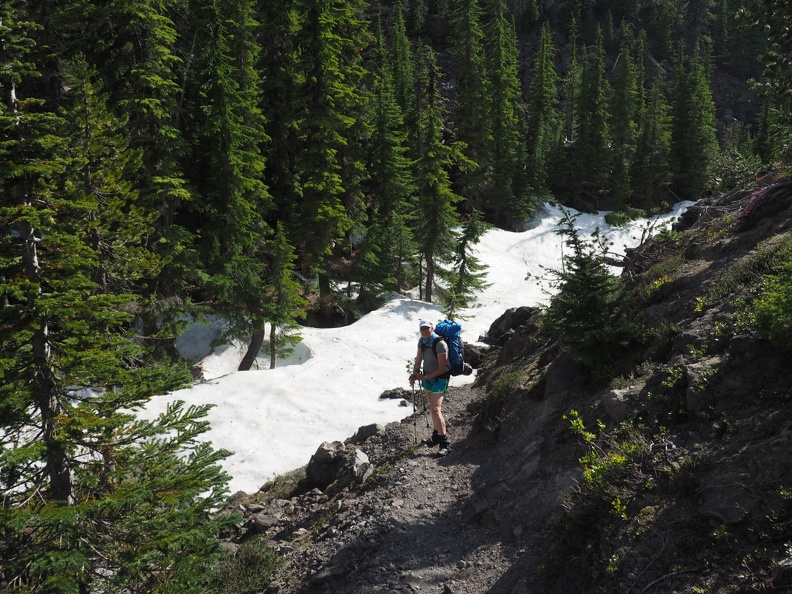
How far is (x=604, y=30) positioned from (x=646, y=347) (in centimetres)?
9857

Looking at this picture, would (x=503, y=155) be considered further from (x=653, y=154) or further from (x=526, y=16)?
(x=526, y=16)

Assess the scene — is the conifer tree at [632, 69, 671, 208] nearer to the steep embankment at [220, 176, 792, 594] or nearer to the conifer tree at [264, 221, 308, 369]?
the conifer tree at [264, 221, 308, 369]

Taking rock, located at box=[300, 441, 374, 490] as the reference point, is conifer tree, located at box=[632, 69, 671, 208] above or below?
above

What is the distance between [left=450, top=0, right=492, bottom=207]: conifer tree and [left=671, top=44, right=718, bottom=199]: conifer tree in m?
19.5

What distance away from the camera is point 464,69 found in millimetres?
42156

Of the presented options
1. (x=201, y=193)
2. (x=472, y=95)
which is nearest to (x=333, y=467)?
(x=201, y=193)

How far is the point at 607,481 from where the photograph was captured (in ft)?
17.1

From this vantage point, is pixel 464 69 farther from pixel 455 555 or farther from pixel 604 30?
pixel 604 30

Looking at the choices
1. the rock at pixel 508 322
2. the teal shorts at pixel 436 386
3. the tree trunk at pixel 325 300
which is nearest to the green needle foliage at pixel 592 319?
the teal shorts at pixel 436 386

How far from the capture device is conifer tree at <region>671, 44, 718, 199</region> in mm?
46625

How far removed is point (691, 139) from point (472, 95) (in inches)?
866

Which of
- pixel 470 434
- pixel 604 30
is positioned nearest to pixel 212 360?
pixel 470 434

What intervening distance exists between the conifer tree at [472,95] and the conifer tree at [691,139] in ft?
63.9

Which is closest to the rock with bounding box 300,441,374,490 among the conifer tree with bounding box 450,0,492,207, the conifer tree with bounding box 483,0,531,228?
the conifer tree with bounding box 450,0,492,207
